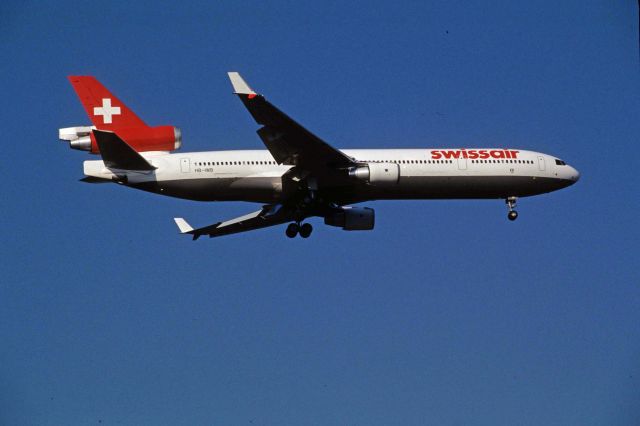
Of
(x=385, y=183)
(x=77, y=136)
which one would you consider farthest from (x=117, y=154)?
(x=385, y=183)

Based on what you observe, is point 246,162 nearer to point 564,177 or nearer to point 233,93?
point 233,93

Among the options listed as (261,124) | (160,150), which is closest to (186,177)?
(160,150)

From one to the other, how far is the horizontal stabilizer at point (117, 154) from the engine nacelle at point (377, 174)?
28.4 ft

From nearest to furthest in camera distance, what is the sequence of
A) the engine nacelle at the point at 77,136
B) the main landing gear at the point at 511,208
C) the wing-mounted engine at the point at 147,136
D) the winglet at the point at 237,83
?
the winglet at the point at 237,83
the engine nacelle at the point at 77,136
the wing-mounted engine at the point at 147,136
the main landing gear at the point at 511,208

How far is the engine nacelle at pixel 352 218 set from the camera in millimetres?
45469

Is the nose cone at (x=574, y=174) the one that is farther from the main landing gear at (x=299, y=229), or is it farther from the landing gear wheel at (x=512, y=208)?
the main landing gear at (x=299, y=229)

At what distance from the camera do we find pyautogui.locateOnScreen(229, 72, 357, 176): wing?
121 ft

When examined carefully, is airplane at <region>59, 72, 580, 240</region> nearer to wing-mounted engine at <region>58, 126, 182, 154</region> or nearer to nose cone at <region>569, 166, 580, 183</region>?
wing-mounted engine at <region>58, 126, 182, 154</region>

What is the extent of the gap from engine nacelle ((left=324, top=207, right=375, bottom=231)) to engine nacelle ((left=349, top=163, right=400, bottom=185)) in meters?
4.24

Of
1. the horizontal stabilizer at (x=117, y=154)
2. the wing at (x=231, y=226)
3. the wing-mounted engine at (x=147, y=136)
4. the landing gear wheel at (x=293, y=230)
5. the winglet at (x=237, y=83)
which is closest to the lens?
the winglet at (x=237, y=83)

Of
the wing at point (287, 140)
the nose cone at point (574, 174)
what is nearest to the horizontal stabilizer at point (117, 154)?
the wing at point (287, 140)

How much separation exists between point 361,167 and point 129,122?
10711 millimetres

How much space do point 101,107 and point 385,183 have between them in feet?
43.6

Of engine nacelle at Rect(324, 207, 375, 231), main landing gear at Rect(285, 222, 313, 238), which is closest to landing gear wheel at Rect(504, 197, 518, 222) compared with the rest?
engine nacelle at Rect(324, 207, 375, 231)
